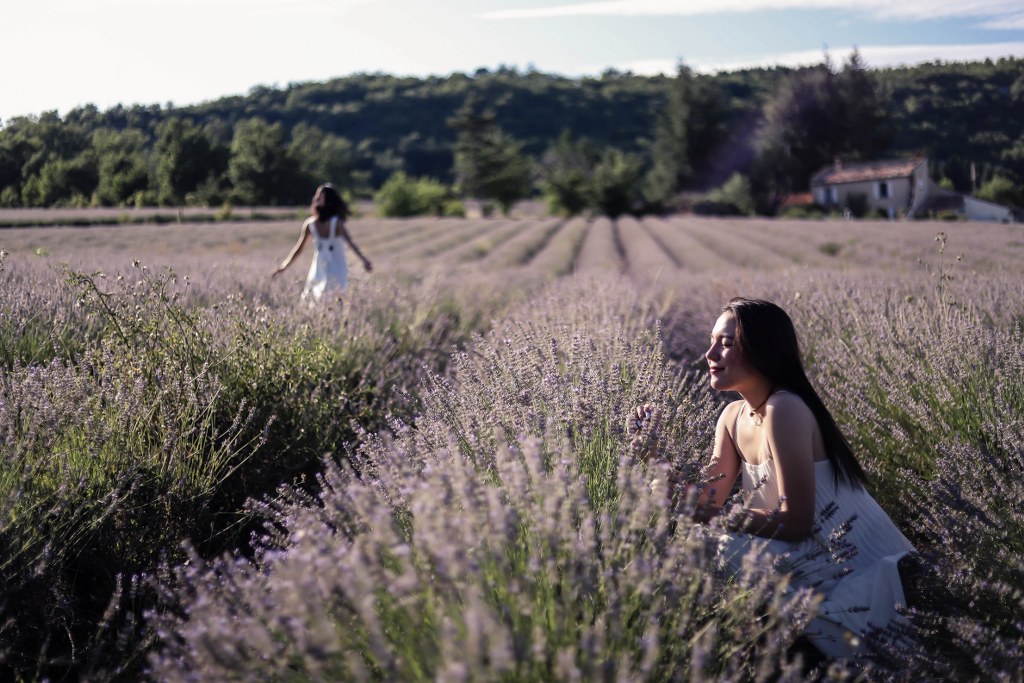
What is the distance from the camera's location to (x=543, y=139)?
95.4 meters

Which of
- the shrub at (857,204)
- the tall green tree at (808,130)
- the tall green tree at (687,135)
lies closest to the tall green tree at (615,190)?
the tall green tree at (808,130)

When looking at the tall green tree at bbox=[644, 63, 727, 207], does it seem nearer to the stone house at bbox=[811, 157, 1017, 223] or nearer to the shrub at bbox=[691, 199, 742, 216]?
the shrub at bbox=[691, 199, 742, 216]

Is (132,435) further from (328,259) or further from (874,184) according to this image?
(874,184)

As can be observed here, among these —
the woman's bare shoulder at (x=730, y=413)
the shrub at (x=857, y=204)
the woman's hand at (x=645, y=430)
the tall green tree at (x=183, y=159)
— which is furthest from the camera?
the shrub at (x=857, y=204)

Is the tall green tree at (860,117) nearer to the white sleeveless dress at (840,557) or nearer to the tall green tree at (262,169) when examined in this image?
the tall green tree at (262,169)

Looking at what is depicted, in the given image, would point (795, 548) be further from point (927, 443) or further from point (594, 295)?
point (594, 295)

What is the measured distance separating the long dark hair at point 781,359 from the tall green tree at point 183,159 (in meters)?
5.01

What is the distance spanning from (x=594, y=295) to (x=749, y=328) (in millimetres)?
3697

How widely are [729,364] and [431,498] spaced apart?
142 centimetres

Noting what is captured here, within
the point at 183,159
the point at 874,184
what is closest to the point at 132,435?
the point at 183,159

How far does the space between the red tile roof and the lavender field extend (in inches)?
1213

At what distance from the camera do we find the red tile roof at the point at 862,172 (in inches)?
1363

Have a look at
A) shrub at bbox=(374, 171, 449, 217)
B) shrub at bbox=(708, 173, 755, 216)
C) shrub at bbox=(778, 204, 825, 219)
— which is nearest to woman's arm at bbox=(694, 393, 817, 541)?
shrub at bbox=(778, 204, 825, 219)

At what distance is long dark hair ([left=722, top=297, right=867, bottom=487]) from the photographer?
8.37 ft
